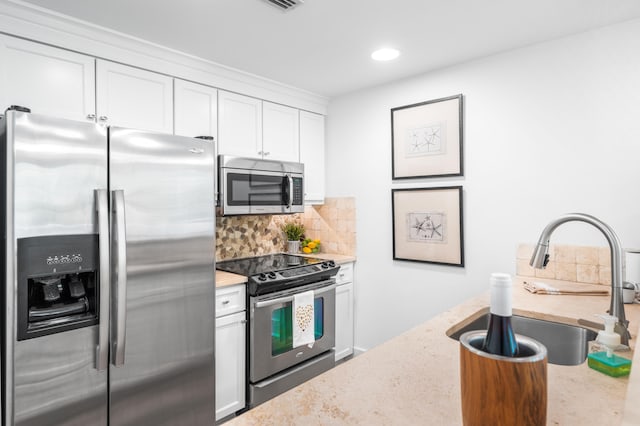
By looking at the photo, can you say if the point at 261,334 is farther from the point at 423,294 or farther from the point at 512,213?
the point at 512,213

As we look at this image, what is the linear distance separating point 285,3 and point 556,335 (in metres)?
1.96

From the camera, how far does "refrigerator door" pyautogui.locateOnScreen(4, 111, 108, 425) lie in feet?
4.83

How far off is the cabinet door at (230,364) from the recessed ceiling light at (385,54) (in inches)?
75.7

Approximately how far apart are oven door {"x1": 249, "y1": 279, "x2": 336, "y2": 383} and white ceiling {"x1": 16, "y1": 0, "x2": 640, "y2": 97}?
5.34ft

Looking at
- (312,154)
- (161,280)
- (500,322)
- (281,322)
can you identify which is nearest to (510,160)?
(312,154)

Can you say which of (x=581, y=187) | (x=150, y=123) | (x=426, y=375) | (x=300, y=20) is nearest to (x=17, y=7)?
(x=150, y=123)

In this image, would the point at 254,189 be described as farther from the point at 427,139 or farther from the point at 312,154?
the point at 427,139

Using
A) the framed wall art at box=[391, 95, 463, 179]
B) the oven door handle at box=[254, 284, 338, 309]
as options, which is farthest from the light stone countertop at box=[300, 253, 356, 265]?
the framed wall art at box=[391, 95, 463, 179]

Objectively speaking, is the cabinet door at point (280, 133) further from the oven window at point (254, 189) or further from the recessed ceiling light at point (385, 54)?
the recessed ceiling light at point (385, 54)

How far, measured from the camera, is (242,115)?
9.36 feet

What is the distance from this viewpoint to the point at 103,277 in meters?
1.65

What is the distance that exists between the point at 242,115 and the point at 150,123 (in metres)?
0.73

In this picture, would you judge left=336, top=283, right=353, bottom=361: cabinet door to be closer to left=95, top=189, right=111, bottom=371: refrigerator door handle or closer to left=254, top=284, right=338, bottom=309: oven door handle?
left=254, top=284, right=338, bottom=309: oven door handle

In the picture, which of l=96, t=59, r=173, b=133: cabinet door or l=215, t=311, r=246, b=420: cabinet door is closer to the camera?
l=96, t=59, r=173, b=133: cabinet door
